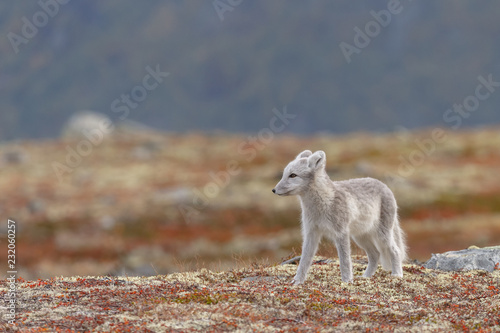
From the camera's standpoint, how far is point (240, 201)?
60812 millimetres

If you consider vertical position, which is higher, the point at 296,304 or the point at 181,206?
the point at 181,206

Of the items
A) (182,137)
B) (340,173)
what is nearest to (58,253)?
(340,173)

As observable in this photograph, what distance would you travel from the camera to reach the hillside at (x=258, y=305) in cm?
1205

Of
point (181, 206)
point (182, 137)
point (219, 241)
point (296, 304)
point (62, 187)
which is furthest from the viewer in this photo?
point (182, 137)

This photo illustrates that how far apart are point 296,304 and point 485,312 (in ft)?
12.2

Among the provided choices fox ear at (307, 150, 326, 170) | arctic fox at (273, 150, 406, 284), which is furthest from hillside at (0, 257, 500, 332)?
fox ear at (307, 150, 326, 170)

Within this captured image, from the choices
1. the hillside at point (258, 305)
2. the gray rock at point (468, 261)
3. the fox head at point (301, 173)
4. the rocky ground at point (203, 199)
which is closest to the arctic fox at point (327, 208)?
the fox head at point (301, 173)

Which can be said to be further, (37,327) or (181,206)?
(181,206)

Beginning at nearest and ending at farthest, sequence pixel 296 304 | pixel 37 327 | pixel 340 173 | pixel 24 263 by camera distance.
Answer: pixel 37 327
pixel 296 304
pixel 24 263
pixel 340 173

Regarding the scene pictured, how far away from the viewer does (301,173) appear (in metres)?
16.5

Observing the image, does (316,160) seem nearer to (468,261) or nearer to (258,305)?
(258,305)

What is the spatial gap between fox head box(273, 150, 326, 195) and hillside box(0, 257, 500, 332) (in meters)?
2.25

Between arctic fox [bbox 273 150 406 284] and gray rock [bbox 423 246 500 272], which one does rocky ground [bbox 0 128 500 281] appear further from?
arctic fox [bbox 273 150 406 284]

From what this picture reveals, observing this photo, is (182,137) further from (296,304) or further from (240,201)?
(296,304)
